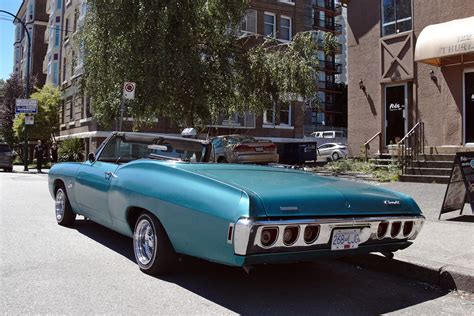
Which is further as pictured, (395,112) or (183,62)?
(395,112)

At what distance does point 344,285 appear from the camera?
183 inches

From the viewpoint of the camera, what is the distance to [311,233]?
12.5ft

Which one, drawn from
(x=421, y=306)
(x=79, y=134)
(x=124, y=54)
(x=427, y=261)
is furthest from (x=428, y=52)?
(x=79, y=134)

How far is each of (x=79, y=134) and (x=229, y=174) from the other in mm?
26460

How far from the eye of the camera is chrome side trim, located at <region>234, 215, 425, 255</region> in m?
3.48

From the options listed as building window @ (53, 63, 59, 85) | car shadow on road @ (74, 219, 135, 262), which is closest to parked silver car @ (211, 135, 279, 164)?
car shadow on road @ (74, 219, 135, 262)

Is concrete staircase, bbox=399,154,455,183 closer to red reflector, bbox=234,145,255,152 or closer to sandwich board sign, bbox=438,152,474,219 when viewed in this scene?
sandwich board sign, bbox=438,152,474,219

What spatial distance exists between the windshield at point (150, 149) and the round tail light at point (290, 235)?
7.29 feet

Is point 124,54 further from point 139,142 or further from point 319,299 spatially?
point 319,299

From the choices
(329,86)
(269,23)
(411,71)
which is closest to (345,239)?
(411,71)

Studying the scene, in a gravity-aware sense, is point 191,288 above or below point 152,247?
below

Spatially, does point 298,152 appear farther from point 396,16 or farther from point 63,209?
point 63,209

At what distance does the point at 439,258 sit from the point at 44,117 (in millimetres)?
30288

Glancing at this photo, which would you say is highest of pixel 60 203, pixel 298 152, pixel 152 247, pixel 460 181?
pixel 298 152
